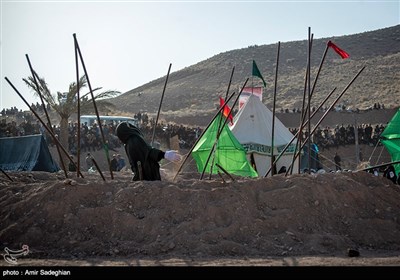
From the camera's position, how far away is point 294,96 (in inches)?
2124

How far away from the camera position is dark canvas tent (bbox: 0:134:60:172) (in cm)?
1620

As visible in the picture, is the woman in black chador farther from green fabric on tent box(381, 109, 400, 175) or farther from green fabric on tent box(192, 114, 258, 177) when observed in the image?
green fabric on tent box(381, 109, 400, 175)

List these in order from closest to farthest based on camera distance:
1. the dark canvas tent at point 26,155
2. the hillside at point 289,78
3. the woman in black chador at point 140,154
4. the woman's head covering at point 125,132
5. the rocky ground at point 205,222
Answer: the rocky ground at point 205,222 → the woman in black chador at point 140,154 → the woman's head covering at point 125,132 → the dark canvas tent at point 26,155 → the hillside at point 289,78

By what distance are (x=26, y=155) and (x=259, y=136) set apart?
22.3ft

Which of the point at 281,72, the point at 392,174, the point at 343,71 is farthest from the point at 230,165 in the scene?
the point at 281,72

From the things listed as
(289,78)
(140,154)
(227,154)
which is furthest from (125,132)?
(289,78)

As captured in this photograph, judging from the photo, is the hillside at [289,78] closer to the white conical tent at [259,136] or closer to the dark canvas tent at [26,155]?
the white conical tent at [259,136]

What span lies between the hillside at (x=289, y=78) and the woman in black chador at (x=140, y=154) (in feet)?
121

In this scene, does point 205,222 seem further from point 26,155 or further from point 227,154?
point 26,155

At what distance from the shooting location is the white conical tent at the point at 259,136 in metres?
16.5

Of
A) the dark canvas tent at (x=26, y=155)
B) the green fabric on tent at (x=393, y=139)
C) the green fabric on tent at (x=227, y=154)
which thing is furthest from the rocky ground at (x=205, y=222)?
the dark canvas tent at (x=26, y=155)

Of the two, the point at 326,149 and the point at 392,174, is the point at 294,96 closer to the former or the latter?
the point at 326,149

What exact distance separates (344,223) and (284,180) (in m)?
0.97

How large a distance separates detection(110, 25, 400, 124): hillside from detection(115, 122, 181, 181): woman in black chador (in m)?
36.9
